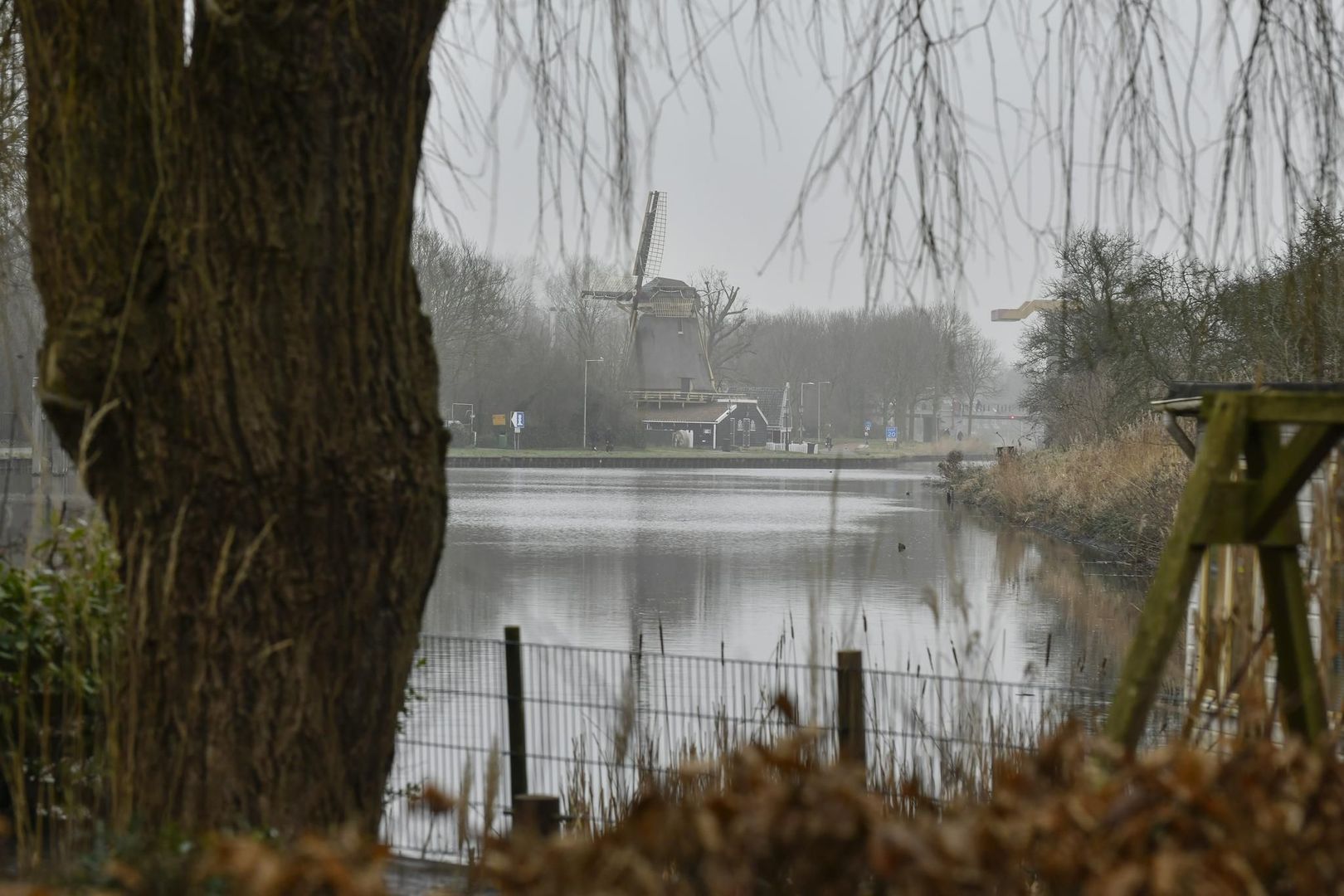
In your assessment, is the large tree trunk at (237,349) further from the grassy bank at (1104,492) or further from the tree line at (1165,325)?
the grassy bank at (1104,492)

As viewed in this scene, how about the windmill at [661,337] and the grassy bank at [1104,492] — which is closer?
the grassy bank at [1104,492]

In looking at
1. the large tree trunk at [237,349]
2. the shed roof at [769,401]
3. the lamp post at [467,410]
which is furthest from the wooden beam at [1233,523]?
the shed roof at [769,401]

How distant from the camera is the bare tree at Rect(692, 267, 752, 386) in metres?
57.4

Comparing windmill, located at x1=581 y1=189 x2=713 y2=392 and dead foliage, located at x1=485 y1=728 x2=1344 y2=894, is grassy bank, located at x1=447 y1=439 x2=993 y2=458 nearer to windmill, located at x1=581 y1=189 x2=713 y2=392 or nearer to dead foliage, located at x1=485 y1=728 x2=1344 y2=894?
windmill, located at x1=581 y1=189 x2=713 y2=392

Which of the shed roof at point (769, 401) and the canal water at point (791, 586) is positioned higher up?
the shed roof at point (769, 401)

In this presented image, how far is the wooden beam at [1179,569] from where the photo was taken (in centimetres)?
195

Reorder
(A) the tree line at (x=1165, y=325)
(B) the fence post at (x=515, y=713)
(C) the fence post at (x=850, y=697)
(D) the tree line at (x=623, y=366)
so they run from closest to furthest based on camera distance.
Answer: (A) the tree line at (x=1165, y=325) < (C) the fence post at (x=850, y=697) < (B) the fence post at (x=515, y=713) < (D) the tree line at (x=623, y=366)

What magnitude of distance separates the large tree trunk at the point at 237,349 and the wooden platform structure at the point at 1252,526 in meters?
1.17

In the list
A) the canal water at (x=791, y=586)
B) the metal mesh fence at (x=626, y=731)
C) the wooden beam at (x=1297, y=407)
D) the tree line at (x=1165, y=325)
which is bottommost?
the canal water at (x=791, y=586)

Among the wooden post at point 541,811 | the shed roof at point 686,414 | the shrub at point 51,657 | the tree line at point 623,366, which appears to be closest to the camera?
the shrub at point 51,657

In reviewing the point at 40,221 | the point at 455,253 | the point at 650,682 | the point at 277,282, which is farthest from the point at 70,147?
the point at 650,682

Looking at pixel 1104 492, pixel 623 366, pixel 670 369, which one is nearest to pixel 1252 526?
pixel 1104 492

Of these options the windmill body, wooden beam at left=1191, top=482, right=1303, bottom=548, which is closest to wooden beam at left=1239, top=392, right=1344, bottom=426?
wooden beam at left=1191, top=482, right=1303, bottom=548

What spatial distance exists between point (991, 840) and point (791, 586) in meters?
13.5
